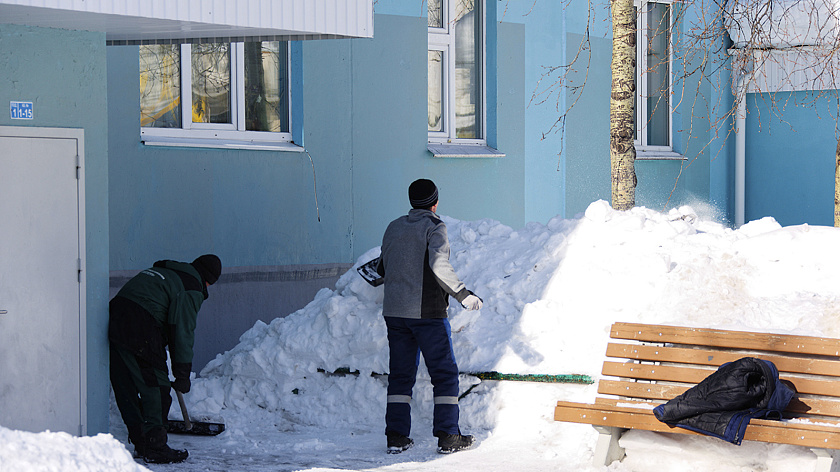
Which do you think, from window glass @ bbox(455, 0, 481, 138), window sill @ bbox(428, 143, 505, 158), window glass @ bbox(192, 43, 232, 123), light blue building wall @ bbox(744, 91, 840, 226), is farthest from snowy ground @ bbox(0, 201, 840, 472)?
light blue building wall @ bbox(744, 91, 840, 226)

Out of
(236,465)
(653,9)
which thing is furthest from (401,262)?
(653,9)

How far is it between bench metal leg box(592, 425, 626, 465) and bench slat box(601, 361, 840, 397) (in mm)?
346

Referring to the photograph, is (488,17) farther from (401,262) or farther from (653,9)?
(401,262)

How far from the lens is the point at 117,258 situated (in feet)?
26.7

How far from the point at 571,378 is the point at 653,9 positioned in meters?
8.56

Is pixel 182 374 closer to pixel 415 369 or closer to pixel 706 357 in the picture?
pixel 415 369

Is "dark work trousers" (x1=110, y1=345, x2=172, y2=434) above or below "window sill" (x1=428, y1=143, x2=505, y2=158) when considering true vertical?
below

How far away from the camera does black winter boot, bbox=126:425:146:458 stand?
598cm

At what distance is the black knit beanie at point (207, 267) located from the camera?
249 inches

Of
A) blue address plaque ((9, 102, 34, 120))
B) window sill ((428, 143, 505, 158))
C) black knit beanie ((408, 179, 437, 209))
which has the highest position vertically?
window sill ((428, 143, 505, 158))

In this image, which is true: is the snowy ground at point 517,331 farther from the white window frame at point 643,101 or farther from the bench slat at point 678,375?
the white window frame at point 643,101

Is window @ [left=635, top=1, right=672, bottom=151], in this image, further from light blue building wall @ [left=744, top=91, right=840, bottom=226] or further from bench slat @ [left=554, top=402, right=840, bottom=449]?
bench slat @ [left=554, top=402, right=840, bottom=449]

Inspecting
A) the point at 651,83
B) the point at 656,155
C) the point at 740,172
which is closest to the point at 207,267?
the point at 656,155

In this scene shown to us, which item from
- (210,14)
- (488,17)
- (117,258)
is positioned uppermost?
(488,17)
